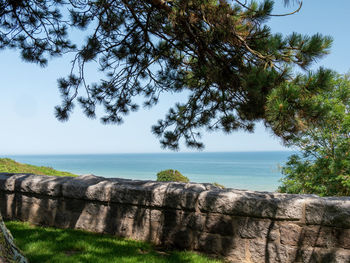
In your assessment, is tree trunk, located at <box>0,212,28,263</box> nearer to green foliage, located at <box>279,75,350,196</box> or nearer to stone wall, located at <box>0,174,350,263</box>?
stone wall, located at <box>0,174,350,263</box>

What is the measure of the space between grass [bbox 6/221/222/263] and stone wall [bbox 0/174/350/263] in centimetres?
16

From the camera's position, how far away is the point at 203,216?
10.5 feet

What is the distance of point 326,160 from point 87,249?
695 cm

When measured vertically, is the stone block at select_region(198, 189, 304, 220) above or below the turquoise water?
above

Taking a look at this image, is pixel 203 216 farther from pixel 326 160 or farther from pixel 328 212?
pixel 326 160

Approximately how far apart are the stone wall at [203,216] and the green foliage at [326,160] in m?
5.04

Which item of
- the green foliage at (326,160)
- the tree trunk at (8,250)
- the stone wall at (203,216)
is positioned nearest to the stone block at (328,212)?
the stone wall at (203,216)

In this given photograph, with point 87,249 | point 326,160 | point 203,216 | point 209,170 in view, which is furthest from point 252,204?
point 209,170

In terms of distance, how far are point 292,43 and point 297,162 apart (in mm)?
5750

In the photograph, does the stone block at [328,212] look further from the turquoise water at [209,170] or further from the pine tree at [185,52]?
the turquoise water at [209,170]

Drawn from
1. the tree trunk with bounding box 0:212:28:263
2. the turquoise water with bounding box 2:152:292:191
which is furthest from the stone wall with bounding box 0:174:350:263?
the turquoise water with bounding box 2:152:292:191

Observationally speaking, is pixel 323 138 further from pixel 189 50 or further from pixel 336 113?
pixel 189 50

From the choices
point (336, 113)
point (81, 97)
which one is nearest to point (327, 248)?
point (81, 97)

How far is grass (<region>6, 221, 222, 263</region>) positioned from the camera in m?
2.95
